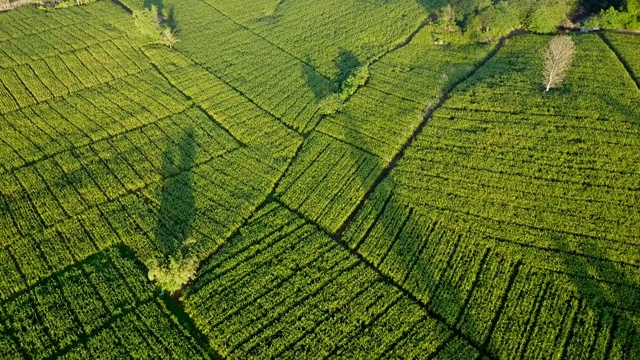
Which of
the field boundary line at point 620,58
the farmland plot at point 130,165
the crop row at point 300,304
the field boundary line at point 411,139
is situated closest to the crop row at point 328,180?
the field boundary line at point 411,139

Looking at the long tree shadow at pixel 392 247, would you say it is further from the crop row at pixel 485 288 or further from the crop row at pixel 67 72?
the crop row at pixel 67 72

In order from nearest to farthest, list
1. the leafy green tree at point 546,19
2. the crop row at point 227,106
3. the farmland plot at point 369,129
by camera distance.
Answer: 1. the farmland plot at point 369,129
2. the crop row at point 227,106
3. the leafy green tree at point 546,19

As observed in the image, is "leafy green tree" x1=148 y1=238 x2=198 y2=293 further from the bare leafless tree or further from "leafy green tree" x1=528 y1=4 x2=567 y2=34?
"leafy green tree" x1=528 y1=4 x2=567 y2=34

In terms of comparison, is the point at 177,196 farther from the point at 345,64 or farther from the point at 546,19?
the point at 546,19

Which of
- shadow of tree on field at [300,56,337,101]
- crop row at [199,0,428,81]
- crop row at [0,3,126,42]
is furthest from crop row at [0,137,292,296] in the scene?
crop row at [0,3,126,42]

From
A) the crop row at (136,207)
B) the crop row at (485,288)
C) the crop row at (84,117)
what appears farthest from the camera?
the crop row at (84,117)

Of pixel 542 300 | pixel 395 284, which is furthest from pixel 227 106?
pixel 542 300
